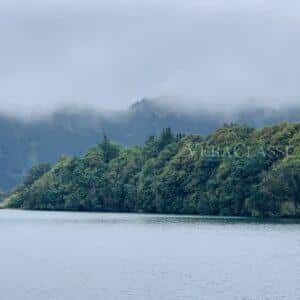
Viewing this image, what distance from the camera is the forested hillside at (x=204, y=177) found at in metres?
144

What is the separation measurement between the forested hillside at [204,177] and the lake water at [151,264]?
34117 millimetres

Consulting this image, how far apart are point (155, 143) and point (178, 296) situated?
13808 centimetres

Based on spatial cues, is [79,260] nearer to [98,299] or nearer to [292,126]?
[98,299]

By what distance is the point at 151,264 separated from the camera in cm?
6975

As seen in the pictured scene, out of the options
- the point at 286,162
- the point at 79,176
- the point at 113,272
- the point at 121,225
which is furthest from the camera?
the point at 79,176

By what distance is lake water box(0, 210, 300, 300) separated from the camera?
55531 mm

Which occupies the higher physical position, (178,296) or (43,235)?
(43,235)

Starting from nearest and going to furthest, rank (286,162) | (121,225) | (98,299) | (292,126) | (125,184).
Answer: (98,299)
(121,225)
(286,162)
(292,126)
(125,184)

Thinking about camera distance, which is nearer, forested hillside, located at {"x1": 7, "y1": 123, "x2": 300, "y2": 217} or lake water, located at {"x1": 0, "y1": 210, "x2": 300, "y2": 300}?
lake water, located at {"x1": 0, "y1": 210, "x2": 300, "y2": 300}

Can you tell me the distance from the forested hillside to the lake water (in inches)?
1343

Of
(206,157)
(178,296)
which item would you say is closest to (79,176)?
(206,157)

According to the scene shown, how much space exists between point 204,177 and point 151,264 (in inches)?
3659

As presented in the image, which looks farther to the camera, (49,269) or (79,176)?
(79,176)

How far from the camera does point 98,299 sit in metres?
52.7
